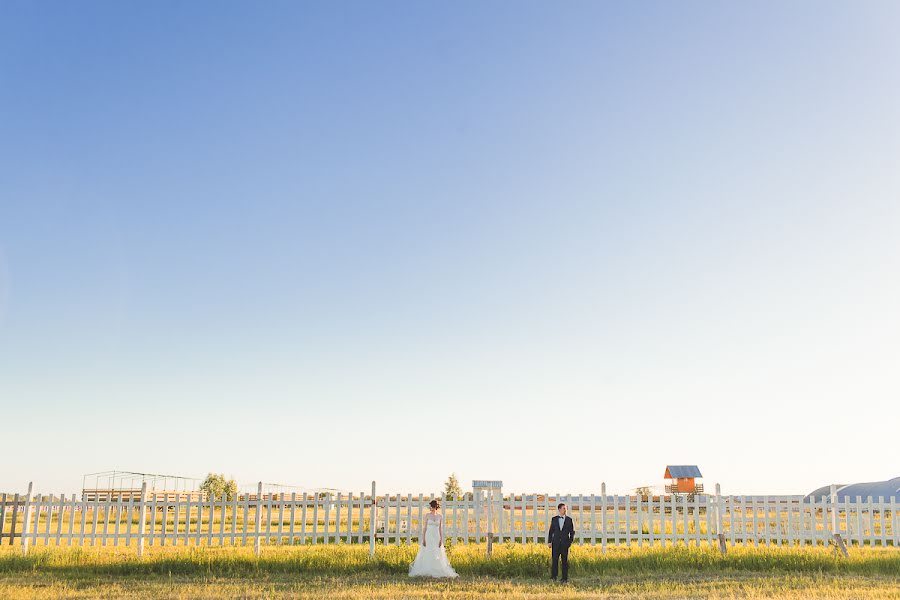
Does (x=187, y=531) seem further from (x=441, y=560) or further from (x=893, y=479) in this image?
(x=893, y=479)

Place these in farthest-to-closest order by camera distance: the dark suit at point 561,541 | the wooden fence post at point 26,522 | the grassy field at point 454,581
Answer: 1. the wooden fence post at point 26,522
2. the dark suit at point 561,541
3. the grassy field at point 454,581

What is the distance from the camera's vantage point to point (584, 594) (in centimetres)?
1284

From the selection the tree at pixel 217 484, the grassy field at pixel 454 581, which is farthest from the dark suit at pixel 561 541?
the tree at pixel 217 484

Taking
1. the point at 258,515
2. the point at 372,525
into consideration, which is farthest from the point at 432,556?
the point at 258,515

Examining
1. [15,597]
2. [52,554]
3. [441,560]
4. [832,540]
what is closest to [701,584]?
[441,560]

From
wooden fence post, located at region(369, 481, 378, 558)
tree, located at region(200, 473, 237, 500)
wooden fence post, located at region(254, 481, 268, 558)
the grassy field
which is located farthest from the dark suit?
tree, located at region(200, 473, 237, 500)

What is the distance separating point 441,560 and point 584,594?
3.61 m

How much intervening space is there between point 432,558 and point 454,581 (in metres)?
0.85

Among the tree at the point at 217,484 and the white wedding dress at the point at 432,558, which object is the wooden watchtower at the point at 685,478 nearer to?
the tree at the point at 217,484

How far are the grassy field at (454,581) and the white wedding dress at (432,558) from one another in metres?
0.37

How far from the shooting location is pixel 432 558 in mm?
15414

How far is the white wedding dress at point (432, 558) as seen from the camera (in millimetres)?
15344

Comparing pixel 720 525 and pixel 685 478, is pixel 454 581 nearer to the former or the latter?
pixel 720 525

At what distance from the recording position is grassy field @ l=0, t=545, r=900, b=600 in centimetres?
1301
